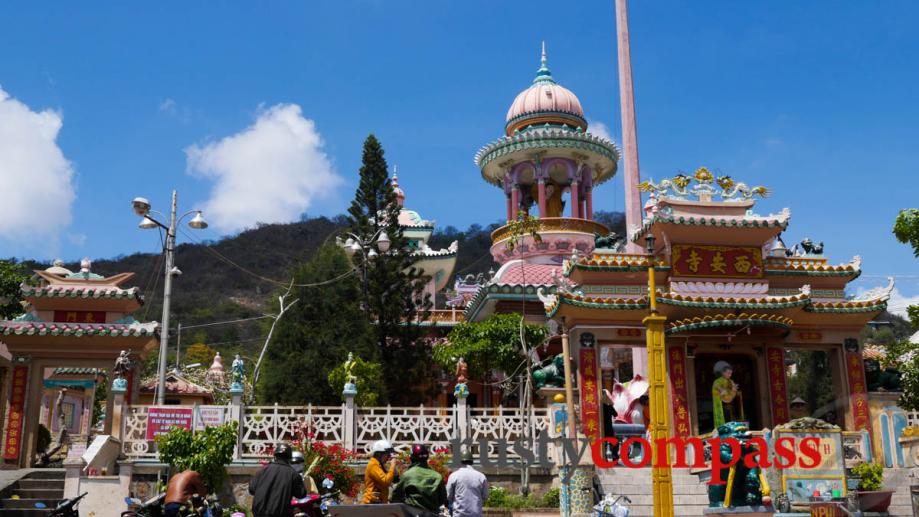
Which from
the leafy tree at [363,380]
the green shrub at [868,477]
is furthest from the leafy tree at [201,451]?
the green shrub at [868,477]

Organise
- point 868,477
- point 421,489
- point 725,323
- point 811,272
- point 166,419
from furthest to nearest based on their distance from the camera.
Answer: point 811,272 < point 725,323 < point 166,419 < point 868,477 < point 421,489

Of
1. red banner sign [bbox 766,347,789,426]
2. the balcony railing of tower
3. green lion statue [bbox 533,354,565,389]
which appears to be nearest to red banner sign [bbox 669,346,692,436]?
red banner sign [bbox 766,347,789,426]

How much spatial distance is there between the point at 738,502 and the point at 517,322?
12191 millimetres

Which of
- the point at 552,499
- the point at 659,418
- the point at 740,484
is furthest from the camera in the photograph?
the point at 552,499

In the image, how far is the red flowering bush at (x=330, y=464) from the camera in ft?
53.2

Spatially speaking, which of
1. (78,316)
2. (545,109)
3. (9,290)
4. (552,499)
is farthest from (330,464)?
(545,109)

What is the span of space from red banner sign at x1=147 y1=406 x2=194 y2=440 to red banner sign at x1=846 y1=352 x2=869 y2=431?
1583 centimetres

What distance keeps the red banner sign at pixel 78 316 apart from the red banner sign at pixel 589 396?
484 inches

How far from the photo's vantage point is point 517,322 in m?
24.1

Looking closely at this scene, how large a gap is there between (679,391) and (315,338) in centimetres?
1091

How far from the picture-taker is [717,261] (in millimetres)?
21812

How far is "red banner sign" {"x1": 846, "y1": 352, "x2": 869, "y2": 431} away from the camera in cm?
2103

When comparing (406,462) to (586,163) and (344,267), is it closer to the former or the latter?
(344,267)

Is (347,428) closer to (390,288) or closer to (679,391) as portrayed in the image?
(679,391)
